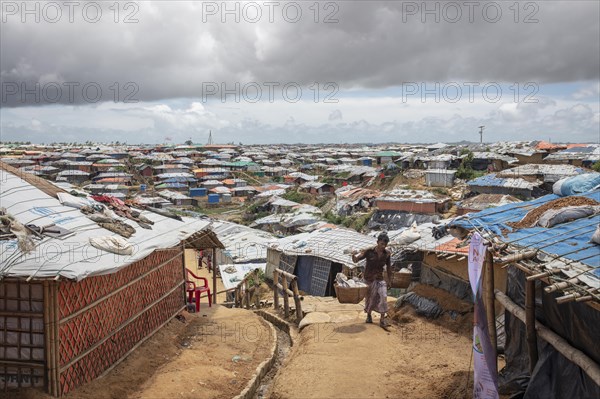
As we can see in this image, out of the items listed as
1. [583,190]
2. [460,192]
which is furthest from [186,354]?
[460,192]

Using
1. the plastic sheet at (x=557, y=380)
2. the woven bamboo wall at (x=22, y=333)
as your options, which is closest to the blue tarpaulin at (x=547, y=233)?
the plastic sheet at (x=557, y=380)

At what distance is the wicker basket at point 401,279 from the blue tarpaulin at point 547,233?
3.58 m

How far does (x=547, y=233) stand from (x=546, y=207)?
1.23 metres

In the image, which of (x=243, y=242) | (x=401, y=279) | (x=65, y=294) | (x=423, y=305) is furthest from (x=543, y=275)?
(x=243, y=242)

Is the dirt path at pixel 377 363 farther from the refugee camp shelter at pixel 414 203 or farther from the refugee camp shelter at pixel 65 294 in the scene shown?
the refugee camp shelter at pixel 414 203

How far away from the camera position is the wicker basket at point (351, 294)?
40.4 ft

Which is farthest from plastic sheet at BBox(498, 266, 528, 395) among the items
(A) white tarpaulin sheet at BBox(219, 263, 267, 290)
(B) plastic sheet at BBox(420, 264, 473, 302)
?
(A) white tarpaulin sheet at BBox(219, 263, 267, 290)

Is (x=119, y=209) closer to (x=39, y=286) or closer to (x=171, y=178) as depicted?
(x=39, y=286)

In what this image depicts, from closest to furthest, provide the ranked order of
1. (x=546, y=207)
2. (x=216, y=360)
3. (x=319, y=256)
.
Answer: (x=546, y=207) → (x=216, y=360) → (x=319, y=256)

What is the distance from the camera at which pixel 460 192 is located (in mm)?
37656

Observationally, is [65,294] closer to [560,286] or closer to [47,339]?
[47,339]

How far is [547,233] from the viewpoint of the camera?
6.43 metres

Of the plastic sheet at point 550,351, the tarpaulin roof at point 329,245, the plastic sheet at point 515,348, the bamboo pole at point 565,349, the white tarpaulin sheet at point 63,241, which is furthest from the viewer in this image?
the tarpaulin roof at point 329,245

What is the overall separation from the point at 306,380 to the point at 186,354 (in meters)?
3.35
